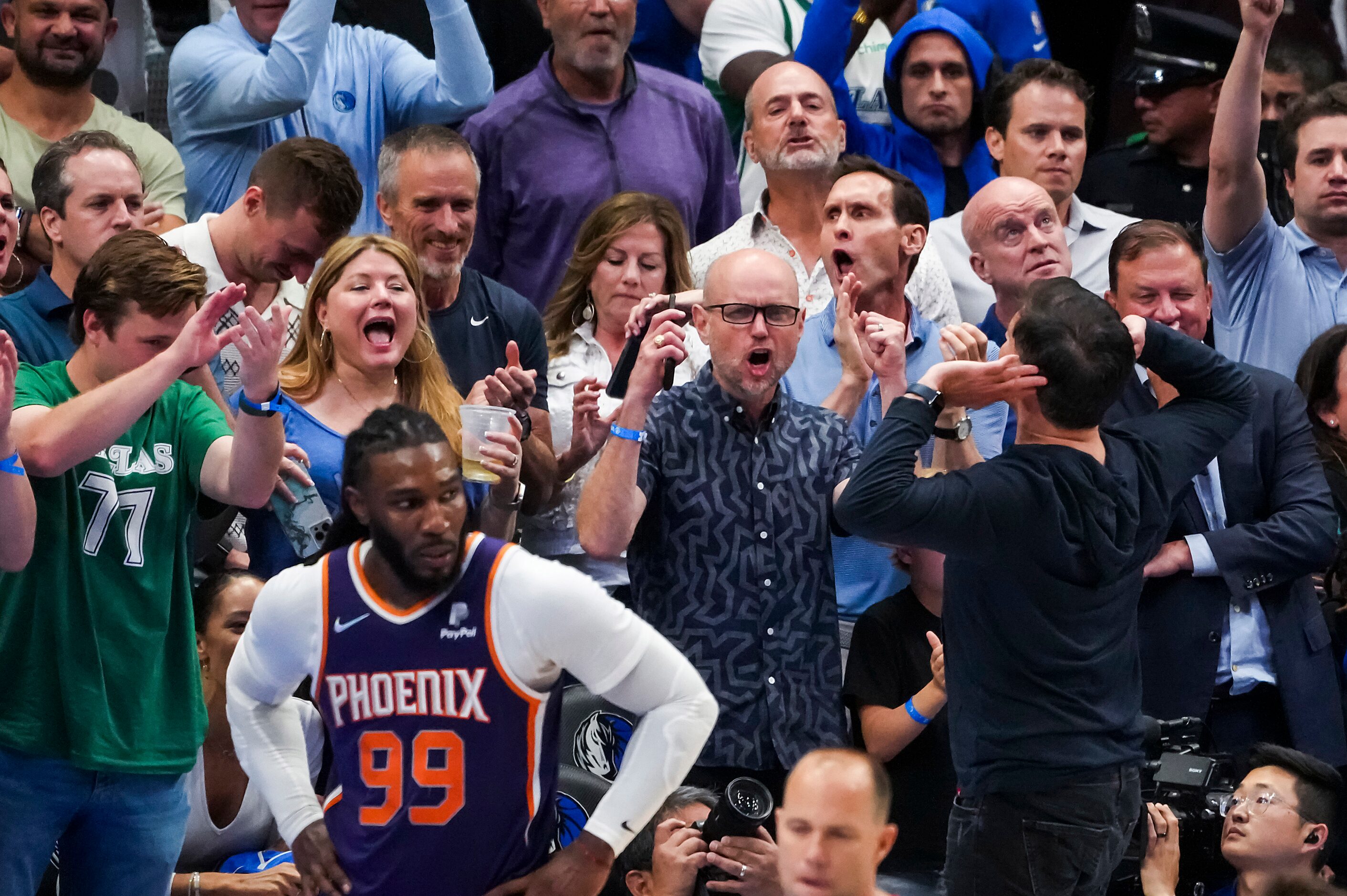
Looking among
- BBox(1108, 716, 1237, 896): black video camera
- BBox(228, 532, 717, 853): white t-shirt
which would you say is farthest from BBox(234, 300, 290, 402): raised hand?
BBox(1108, 716, 1237, 896): black video camera

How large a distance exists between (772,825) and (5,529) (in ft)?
6.10

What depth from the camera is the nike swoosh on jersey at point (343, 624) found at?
3.16 m

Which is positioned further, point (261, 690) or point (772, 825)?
point (772, 825)

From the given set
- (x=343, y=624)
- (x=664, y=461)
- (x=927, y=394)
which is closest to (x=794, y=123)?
(x=664, y=461)

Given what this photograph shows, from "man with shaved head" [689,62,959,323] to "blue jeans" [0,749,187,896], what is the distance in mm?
2527

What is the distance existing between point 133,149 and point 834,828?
329cm

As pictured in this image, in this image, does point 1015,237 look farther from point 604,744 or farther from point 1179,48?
point 604,744

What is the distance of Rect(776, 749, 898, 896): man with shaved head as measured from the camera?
338 cm

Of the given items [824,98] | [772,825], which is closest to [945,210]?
[824,98]

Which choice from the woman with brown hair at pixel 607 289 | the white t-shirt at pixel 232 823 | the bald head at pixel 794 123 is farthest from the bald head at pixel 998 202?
the white t-shirt at pixel 232 823

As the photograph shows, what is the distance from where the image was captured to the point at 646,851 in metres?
4.30

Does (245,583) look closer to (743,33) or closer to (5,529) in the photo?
(5,529)

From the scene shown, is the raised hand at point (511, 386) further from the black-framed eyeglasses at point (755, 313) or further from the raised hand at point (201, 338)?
the raised hand at point (201, 338)

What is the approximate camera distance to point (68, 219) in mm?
4516
